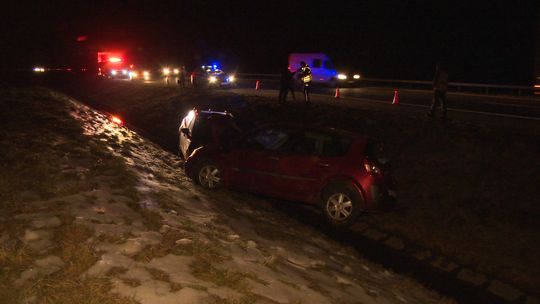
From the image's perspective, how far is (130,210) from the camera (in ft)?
20.7

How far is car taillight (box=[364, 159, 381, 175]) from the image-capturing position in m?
8.12

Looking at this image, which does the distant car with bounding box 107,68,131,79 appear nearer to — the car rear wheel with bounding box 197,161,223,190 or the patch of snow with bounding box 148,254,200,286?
the car rear wheel with bounding box 197,161,223,190

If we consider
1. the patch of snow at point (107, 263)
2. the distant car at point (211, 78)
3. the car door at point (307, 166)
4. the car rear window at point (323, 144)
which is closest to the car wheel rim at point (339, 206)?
the car door at point (307, 166)

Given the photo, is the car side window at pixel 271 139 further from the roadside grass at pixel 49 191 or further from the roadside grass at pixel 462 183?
the roadside grass at pixel 49 191

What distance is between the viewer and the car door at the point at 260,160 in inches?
353

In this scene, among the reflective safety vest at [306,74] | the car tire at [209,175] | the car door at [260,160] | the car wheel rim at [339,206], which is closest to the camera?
the car wheel rim at [339,206]

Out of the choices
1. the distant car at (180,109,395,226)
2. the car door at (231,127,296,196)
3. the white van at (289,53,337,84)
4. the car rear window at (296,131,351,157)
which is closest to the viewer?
the distant car at (180,109,395,226)

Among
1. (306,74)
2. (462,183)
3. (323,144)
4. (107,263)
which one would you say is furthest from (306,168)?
(306,74)

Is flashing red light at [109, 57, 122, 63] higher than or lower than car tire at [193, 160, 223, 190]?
higher

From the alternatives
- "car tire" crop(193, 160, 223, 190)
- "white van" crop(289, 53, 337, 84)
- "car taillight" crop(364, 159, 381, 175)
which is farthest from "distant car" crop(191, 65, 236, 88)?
"car taillight" crop(364, 159, 381, 175)

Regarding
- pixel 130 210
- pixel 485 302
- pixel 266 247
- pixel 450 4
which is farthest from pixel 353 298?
pixel 450 4

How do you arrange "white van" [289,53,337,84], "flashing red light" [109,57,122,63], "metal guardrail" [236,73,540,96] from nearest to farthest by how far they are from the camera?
"metal guardrail" [236,73,540,96] → "white van" [289,53,337,84] → "flashing red light" [109,57,122,63]

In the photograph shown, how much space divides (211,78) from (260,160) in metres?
20.8

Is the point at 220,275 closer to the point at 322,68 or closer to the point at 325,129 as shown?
the point at 325,129
